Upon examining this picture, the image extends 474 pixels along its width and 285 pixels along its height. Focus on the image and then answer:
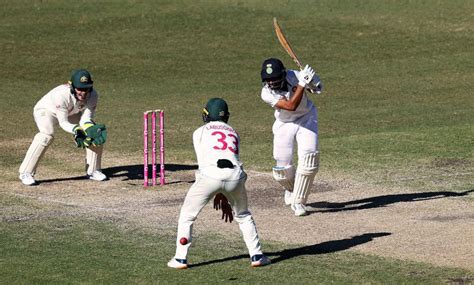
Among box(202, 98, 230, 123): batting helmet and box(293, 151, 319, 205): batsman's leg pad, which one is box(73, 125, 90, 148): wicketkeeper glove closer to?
box(293, 151, 319, 205): batsman's leg pad

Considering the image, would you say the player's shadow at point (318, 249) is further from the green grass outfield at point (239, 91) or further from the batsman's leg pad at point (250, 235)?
the batsman's leg pad at point (250, 235)

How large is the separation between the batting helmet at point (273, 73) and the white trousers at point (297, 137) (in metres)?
0.71

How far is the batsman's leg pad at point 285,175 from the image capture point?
1550 cm

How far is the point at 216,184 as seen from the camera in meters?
12.1

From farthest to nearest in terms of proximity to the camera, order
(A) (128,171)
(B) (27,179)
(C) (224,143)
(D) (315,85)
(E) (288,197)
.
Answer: (A) (128,171) → (B) (27,179) → (E) (288,197) → (D) (315,85) → (C) (224,143)

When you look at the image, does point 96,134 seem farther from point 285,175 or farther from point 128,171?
point 285,175

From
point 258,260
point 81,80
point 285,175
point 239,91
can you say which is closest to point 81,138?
point 81,80

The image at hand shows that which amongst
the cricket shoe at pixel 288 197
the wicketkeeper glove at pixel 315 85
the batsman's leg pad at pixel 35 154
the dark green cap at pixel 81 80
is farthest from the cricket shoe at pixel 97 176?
the wicketkeeper glove at pixel 315 85

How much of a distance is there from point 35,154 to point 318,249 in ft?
20.3

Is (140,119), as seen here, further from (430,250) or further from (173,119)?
(430,250)

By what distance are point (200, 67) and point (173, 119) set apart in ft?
23.1

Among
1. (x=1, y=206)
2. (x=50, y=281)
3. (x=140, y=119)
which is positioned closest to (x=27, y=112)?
(x=140, y=119)

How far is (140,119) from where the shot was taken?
944 inches

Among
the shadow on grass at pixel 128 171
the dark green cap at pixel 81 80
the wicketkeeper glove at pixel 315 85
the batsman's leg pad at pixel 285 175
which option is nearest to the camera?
the wicketkeeper glove at pixel 315 85
